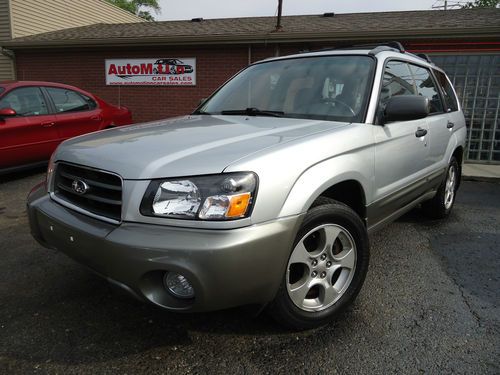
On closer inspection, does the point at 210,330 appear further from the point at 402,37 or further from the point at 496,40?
the point at 496,40

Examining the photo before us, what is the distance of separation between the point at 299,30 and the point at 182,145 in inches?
319

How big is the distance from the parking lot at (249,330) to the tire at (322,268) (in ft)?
0.46

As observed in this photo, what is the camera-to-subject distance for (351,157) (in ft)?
8.18

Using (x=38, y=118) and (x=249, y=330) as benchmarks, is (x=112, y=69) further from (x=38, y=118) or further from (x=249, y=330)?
(x=249, y=330)

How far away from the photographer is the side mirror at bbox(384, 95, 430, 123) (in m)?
2.72

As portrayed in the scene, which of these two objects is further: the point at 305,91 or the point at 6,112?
the point at 6,112

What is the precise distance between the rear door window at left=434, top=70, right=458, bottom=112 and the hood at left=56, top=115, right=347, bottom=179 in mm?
2325

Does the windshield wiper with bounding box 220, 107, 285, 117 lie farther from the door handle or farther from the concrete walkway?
the concrete walkway

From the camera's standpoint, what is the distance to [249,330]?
93.5 inches

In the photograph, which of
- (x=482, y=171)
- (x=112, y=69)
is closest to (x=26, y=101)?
(x=112, y=69)

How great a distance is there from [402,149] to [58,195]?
2.38m

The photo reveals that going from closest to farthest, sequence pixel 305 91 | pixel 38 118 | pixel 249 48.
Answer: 1. pixel 305 91
2. pixel 38 118
3. pixel 249 48

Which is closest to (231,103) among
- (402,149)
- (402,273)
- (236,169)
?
(402,149)

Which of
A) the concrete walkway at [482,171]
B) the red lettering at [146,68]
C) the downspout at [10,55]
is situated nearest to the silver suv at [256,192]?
the concrete walkway at [482,171]
